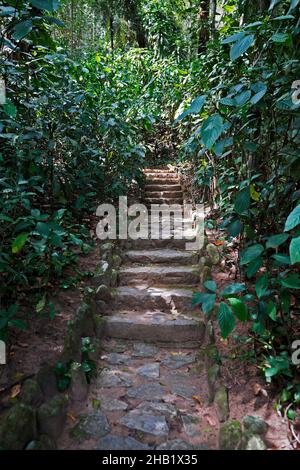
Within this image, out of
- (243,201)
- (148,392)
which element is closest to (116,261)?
(148,392)

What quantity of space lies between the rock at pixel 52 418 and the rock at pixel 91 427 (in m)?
0.09

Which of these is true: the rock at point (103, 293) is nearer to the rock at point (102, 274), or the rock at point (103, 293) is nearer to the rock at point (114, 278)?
the rock at point (102, 274)

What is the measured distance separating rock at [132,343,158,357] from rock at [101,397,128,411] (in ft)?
1.85

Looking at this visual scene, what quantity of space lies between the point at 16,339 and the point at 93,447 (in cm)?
87

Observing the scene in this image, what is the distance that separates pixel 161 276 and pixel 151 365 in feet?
3.88

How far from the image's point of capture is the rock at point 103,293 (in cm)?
330

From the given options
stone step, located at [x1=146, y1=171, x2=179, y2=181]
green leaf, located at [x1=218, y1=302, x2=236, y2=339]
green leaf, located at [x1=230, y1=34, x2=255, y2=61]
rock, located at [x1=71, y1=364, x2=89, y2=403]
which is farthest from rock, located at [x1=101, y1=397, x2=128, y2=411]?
stone step, located at [x1=146, y1=171, x2=179, y2=181]

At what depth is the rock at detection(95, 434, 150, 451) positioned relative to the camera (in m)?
1.94

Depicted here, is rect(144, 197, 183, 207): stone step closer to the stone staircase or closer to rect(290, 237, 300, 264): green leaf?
the stone staircase

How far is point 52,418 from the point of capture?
6.45 feet

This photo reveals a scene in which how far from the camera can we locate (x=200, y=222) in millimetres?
4434

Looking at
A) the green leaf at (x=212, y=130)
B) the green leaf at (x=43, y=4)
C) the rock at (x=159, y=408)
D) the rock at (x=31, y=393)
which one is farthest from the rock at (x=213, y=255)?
the green leaf at (x=43, y=4)

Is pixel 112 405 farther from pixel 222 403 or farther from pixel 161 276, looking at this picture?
pixel 161 276
